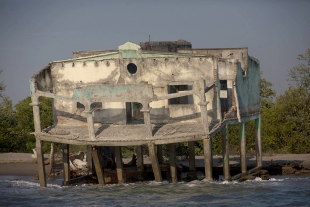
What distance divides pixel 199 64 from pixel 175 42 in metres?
5.19

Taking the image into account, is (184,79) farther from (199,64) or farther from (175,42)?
(175,42)

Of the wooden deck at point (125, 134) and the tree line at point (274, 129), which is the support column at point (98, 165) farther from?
the tree line at point (274, 129)

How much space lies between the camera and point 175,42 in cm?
3372

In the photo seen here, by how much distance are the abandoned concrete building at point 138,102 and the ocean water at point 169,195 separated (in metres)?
0.57

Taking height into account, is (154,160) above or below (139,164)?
above

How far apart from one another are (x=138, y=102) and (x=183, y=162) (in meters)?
11.3

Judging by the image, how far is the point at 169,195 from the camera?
27406 mm

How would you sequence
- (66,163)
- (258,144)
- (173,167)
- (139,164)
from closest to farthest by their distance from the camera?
(173,167), (139,164), (66,163), (258,144)

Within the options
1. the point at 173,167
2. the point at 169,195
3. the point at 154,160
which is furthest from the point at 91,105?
the point at 169,195

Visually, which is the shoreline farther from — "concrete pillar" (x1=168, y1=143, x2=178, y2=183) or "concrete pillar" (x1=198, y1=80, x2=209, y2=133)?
"concrete pillar" (x1=198, y1=80, x2=209, y2=133)

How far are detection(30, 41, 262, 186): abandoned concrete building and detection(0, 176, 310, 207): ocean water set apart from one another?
1.87ft

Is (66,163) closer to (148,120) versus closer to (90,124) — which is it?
(90,124)

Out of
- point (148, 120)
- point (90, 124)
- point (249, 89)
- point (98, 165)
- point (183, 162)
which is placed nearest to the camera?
point (148, 120)

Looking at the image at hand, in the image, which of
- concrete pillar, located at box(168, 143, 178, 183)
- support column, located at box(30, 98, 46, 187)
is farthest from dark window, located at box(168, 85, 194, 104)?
support column, located at box(30, 98, 46, 187)
